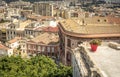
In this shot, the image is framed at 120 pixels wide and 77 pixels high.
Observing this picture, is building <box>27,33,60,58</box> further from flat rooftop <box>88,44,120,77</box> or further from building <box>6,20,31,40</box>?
flat rooftop <box>88,44,120,77</box>

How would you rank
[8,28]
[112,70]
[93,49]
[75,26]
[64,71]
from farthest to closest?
[8,28]
[75,26]
[64,71]
[93,49]
[112,70]

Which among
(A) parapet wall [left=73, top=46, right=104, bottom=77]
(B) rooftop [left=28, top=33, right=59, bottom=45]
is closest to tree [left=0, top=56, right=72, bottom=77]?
(A) parapet wall [left=73, top=46, right=104, bottom=77]

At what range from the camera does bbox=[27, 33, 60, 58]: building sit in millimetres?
73188

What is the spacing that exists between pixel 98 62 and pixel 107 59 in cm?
121

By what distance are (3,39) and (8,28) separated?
14.6ft

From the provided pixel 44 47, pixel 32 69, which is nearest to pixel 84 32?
pixel 44 47

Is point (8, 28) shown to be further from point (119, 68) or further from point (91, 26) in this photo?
point (119, 68)

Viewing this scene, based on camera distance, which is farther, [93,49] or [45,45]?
[45,45]

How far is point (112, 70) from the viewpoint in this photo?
2122cm

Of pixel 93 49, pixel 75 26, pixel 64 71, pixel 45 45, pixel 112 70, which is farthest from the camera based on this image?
pixel 45 45

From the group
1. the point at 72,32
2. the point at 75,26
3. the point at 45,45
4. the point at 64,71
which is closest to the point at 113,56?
the point at 64,71

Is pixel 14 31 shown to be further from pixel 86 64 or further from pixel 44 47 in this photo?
pixel 86 64

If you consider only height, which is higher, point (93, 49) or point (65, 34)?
Result: point (93, 49)

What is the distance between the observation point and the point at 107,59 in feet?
78.3
